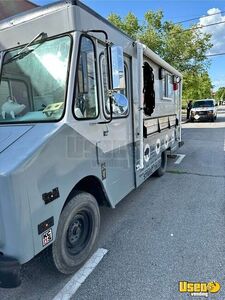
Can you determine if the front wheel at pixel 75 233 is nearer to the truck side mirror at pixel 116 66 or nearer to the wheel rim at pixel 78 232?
the wheel rim at pixel 78 232

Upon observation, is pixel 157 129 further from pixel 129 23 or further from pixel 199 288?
pixel 129 23

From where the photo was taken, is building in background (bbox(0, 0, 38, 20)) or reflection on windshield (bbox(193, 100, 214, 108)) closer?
building in background (bbox(0, 0, 38, 20))

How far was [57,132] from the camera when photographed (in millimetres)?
2189

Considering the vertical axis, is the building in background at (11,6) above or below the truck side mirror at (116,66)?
above

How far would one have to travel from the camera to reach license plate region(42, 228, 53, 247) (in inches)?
82.8

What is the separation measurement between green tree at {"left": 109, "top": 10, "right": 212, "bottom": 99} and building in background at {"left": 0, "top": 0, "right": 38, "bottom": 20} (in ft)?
32.1

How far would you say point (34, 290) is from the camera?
2461mm

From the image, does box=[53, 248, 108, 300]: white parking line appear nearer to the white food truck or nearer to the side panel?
the white food truck

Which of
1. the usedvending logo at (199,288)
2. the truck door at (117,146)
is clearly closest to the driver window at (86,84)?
the truck door at (117,146)

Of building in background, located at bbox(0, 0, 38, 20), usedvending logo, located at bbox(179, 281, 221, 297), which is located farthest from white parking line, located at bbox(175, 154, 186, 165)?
building in background, located at bbox(0, 0, 38, 20)

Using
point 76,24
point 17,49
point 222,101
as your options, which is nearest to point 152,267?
point 76,24

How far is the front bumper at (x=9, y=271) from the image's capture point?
190 cm

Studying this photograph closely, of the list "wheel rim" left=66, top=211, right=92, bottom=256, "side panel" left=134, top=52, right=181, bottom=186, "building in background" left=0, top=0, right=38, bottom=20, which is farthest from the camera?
"building in background" left=0, top=0, right=38, bottom=20

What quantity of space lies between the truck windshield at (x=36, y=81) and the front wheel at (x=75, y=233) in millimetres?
931
